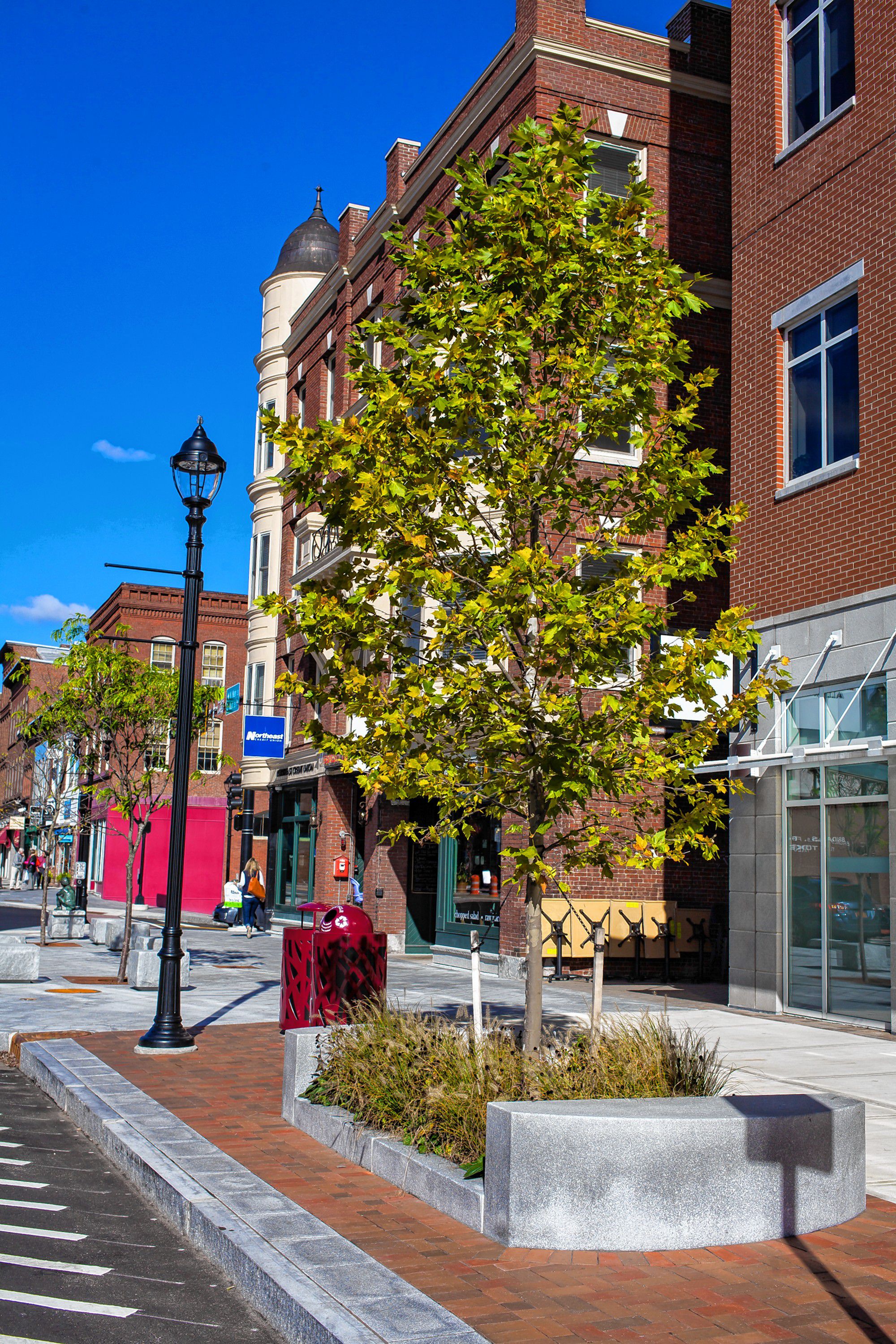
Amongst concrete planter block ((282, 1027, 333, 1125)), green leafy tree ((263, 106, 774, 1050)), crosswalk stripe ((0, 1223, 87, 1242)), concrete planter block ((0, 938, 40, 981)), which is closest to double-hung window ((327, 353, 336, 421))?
concrete planter block ((0, 938, 40, 981))

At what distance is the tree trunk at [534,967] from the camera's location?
8.12 meters

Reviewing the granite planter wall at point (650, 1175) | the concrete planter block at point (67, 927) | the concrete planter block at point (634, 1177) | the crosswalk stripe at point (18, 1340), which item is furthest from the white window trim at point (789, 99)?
the concrete planter block at point (67, 927)

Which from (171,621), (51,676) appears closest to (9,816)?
(51,676)

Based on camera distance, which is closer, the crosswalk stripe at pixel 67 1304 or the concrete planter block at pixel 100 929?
the crosswalk stripe at pixel 67 1304

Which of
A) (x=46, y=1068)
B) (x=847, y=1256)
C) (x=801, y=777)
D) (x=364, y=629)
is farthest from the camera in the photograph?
(x=801, y=777)

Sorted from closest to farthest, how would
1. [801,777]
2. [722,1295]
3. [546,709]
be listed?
[722,1295] < [546,709] < [801,777]

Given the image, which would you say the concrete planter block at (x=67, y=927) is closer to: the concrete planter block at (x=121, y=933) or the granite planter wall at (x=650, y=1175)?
the concrete planter block at (x=121, y=933)

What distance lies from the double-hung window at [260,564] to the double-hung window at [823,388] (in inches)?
955

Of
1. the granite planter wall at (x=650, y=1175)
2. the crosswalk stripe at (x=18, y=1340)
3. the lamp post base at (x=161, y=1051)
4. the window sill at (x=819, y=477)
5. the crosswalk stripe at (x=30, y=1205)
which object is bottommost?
the crosswalk stripe at (x=30, y=1205)

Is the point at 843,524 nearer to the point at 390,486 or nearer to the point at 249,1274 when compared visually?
the point at 390,486

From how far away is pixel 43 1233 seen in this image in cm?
617

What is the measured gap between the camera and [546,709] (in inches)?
300

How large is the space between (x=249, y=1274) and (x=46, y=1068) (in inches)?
224

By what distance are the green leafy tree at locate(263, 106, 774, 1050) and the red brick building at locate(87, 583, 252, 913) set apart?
41.6 m
